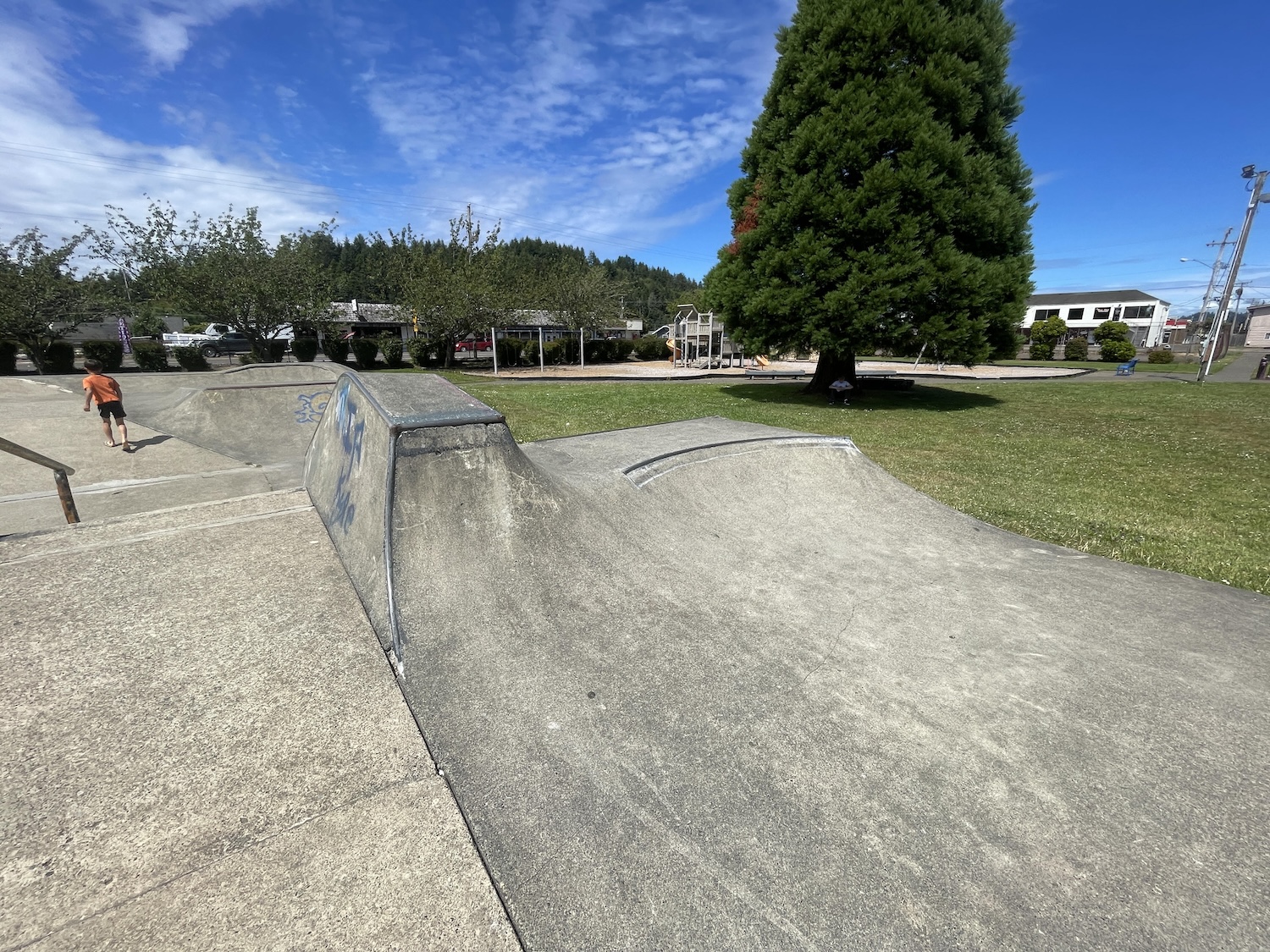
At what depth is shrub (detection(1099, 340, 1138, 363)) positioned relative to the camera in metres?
41.7

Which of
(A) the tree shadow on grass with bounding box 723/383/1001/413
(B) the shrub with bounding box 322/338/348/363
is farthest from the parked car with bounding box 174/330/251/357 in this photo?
(A) the tree shadow on grass with bounding box 723/383/1001/413

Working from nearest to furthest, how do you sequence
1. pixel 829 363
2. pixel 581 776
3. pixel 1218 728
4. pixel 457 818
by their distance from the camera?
1. pixel 457 818
2. pixel 581 776
3. pixel 1218 728
4. pixel 829 363

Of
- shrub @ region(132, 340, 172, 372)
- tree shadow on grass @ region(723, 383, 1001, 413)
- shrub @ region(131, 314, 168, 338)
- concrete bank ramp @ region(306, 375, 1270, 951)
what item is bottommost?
concrete bank ramp @ region(306, 375, 1270, 951)

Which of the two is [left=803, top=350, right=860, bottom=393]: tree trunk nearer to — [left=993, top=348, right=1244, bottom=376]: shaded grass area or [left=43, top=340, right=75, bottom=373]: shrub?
[left=993, top=348, right=1244, bottom=376]: shaded grass area

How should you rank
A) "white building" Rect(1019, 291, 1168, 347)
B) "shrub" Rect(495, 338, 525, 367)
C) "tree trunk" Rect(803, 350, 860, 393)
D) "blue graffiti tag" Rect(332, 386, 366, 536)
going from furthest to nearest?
1. "white building" Rect(1019, 291, 1168, 347)
2. "shrub" Rect(495, 338, 525, 367)
3. "tree trunk" Rect(803, 350, 860, 393)
4. "blue graffiti tag" Rect(332, 386, 366, 536)

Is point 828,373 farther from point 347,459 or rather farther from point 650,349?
point 650,349

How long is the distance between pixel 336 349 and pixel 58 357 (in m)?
11.1

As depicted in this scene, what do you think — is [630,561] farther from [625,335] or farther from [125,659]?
[625,335]

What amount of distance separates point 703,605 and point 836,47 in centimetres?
1844

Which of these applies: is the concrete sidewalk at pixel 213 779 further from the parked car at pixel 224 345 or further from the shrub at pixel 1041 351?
the shrub at pixel 1041 351

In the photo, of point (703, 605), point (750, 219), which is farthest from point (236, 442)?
point (750, 219)

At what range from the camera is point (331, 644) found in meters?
3.25

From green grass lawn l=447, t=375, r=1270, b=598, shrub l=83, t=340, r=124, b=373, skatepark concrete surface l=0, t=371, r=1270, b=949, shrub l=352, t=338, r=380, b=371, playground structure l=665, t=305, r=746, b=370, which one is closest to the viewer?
skatepark concrete surface l=0, t=371, r=1270, b=949

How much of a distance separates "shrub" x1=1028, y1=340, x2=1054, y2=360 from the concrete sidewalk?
5629 cm
